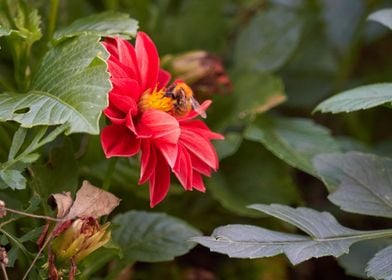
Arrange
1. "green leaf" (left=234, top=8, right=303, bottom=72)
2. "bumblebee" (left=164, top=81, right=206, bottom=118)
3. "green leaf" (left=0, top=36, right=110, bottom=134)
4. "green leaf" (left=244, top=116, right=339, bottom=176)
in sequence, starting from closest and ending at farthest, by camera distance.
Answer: "green leaf" (left=0, top=36, right=110, bottom=134), "bumblebee" (left=164, top=81, right=206, bottom=118), "green leaf" (left=244, top=116, right=339, bottom=176), "green leaf" (left=234, top=8, right=303, bottom=72)

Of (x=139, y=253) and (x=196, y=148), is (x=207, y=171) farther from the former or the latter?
(x=139, y=253)

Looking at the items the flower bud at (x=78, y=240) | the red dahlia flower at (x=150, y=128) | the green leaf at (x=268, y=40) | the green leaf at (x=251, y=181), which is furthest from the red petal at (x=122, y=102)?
the green leaf at (x=268, y=40)

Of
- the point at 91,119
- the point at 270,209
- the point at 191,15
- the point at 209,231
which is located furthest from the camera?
the point at 191,15

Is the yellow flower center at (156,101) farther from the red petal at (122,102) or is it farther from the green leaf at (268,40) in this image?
the green leaf at (268,40)

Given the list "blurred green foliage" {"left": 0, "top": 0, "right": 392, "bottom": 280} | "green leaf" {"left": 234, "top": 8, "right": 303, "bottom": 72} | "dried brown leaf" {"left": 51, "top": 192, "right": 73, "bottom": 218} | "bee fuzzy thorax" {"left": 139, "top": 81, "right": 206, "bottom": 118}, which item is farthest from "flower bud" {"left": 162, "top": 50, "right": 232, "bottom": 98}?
"dried brown leaf" {"left": 51, "top": 192, "right": 73, "bottom": 218}

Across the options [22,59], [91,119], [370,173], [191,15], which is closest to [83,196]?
[91,119]

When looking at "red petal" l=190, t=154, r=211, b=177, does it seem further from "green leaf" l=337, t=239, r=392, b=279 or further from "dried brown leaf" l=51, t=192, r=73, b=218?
"green leaf" l=337, t=239, r=392, b=279
